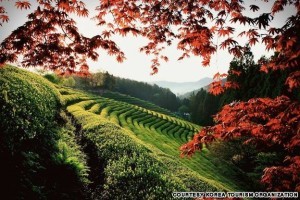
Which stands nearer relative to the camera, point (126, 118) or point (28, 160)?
point (28, 160)

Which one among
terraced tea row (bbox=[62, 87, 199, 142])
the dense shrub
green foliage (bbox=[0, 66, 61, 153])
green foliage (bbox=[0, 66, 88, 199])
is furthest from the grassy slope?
green foliage (bbox=[0, 66, 61, 153])

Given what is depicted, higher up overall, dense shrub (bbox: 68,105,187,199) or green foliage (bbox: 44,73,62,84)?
green foliage (bbox: 44,73,62,84)

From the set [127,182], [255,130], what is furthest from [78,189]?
[255,130]

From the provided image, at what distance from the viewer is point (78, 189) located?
9.36 m

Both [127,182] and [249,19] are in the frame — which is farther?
[127,182]

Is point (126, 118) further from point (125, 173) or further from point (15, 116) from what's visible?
point (15, 116)

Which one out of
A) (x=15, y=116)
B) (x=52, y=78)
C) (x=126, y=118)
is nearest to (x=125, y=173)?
(x=15, y=116)

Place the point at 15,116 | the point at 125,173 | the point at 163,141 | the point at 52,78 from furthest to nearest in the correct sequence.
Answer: the point at 52,78
the point at 163,141
the point at 125,173
the point at 15,116

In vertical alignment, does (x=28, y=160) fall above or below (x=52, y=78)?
below

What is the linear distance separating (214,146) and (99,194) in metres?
25.1

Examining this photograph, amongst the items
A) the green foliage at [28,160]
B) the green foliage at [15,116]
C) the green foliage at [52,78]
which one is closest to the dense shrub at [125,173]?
the green foliage at [28,160]

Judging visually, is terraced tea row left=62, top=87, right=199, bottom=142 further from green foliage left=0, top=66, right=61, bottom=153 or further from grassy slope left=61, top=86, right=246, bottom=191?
green foliage left=0, top=66, right=61, bottom=153

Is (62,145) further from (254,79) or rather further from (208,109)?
(208,109)

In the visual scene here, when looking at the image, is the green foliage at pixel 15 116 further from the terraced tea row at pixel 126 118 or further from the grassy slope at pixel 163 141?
the terraced tea row at pixel 126 118
